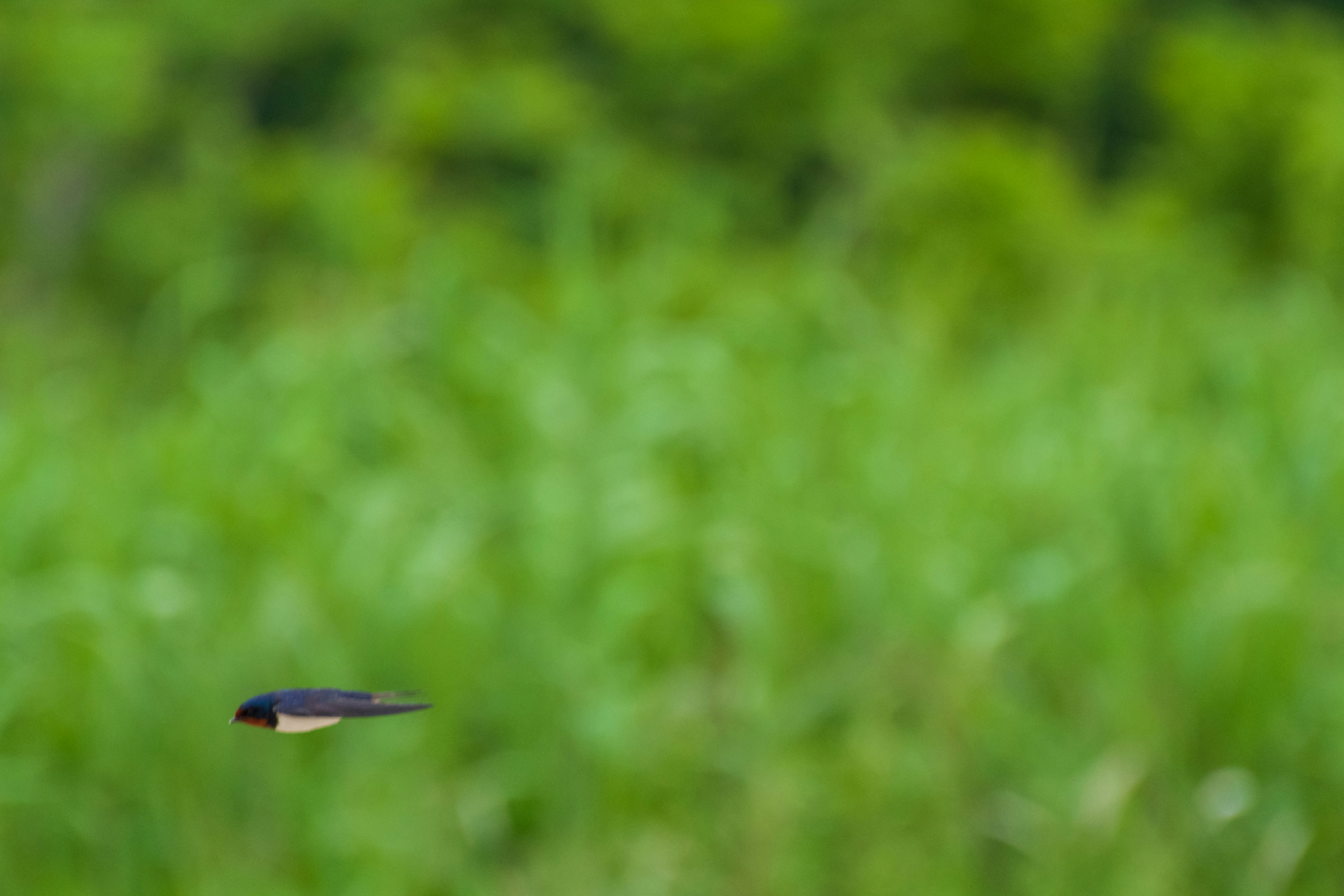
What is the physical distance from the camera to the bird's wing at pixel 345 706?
34cm

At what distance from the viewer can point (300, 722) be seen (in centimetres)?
34

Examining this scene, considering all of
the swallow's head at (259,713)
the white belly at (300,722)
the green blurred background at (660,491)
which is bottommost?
the green blurred background at (660,491)

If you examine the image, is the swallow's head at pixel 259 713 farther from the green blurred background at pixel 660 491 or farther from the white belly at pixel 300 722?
the green blurred background at pixel 660 491

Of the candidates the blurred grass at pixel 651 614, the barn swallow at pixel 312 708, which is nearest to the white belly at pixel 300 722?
the barn swallow at pixel 312 708

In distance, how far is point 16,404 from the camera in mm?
2955

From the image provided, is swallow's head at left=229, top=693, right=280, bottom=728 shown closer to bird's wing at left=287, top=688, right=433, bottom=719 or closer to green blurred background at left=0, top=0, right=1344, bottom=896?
bird's wing at left=287, top=688, right=433, bottom=719

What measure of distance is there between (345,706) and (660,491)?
8.46 feet

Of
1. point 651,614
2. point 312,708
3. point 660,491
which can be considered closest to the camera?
point 312,708

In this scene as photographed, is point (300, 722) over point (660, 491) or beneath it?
over

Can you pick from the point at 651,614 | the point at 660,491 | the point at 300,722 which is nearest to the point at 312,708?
the point at 300,722

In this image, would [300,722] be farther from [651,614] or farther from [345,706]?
[651,614]

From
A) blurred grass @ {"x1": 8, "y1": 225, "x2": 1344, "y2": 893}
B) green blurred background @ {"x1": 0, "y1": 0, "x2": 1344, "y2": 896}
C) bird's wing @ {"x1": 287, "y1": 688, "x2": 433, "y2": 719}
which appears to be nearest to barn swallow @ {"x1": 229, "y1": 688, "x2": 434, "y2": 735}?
bird's wing @ {"x1": 287, "y1": 688, "x2": 433, "y2": 719}

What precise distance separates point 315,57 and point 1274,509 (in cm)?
481

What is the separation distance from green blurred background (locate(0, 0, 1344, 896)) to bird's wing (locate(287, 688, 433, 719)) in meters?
0.41
